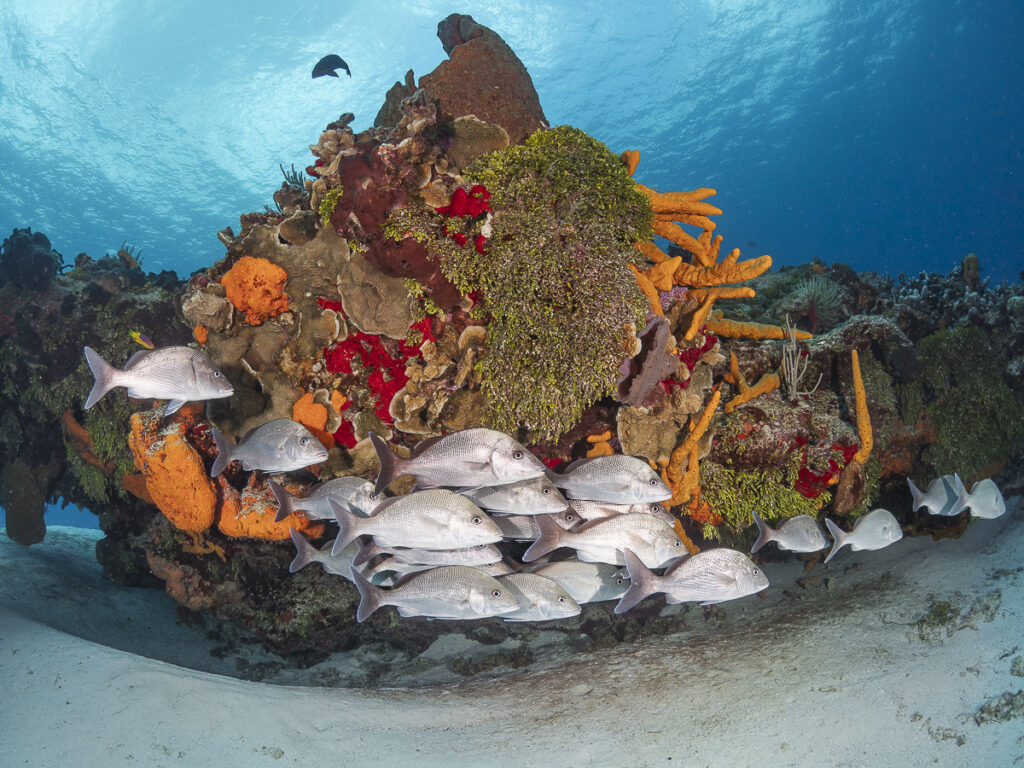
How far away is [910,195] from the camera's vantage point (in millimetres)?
94000

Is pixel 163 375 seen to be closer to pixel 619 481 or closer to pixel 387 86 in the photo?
pixel 619 481

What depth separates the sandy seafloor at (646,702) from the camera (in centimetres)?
313

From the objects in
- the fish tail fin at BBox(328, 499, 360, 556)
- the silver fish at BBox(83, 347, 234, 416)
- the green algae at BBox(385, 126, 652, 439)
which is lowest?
the fish tail fin at BBox(328, 499, 360, 556)

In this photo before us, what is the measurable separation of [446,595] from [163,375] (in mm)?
2591

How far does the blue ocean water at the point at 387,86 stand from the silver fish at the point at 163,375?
42.9 m

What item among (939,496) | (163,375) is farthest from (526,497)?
(939,496)

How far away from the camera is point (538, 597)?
377cm

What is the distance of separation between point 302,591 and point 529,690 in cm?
339

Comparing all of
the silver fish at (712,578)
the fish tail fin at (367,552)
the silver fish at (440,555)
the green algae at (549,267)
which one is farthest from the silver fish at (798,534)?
the fish tail fin at (367,552)

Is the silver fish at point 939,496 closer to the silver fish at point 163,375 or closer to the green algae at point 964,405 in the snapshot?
the green algae at point 964,405

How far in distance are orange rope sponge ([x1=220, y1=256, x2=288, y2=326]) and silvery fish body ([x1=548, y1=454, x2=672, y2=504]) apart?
11.9 feet

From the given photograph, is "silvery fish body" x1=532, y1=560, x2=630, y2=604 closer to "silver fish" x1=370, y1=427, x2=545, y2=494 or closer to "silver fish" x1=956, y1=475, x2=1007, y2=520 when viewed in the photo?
"silver fish" x1=370, y1=427, x2=545, y2=494

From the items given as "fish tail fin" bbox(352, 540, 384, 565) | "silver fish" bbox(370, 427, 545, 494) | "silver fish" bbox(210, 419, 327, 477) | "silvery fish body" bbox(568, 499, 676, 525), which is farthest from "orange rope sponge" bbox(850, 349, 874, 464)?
"silver fish" bbox(210, 419, 327, 477)

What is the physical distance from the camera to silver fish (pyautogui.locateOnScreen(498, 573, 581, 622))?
374cm
